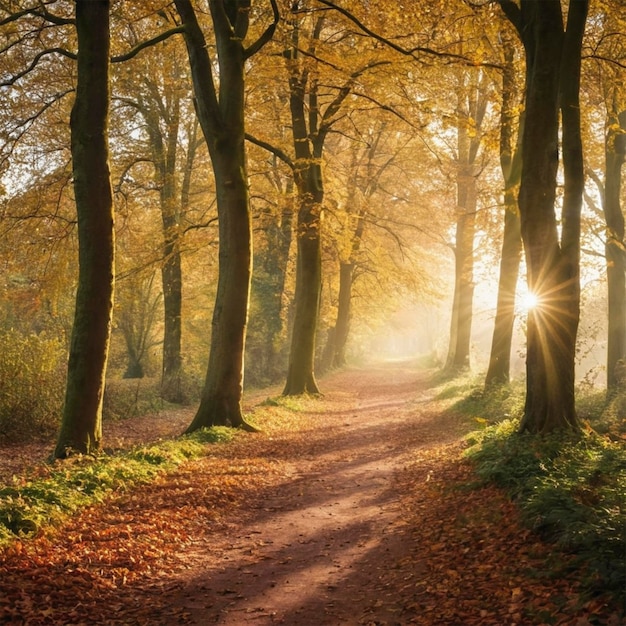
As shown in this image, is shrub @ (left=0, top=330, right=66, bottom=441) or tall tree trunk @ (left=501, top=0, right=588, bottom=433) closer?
tall tree trunk @ (left=501, top=0, right=588, bottom=433)

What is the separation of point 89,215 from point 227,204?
3.95m

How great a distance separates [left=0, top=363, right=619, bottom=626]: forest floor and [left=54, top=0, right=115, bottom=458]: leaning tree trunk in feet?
6.31

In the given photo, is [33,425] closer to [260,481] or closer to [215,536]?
[260,481]

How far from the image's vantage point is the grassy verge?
4438 mm

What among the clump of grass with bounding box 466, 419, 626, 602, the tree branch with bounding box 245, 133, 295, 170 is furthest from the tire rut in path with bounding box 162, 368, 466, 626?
the tree branch with bounding box 245, 133, 295, 170

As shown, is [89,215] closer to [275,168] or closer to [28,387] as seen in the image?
[28,387]

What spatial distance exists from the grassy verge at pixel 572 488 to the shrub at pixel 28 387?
9874 millimetres

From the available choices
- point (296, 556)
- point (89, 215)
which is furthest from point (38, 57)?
point (296, 556)

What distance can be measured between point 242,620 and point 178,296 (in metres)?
17.6

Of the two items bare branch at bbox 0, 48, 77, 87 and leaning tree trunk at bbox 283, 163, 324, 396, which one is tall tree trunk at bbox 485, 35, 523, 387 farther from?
bare branch at bbox 0, 48, 77, 87

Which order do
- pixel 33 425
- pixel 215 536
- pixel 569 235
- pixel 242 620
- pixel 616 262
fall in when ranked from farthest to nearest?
pixel 616 262, pixel 33 425, pixel 569 235, pixel 215 536, pixel 242 620

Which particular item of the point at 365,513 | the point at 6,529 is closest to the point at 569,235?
the point at 365,513

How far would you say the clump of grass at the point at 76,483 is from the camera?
588cm

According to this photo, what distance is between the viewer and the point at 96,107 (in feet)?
30.9
